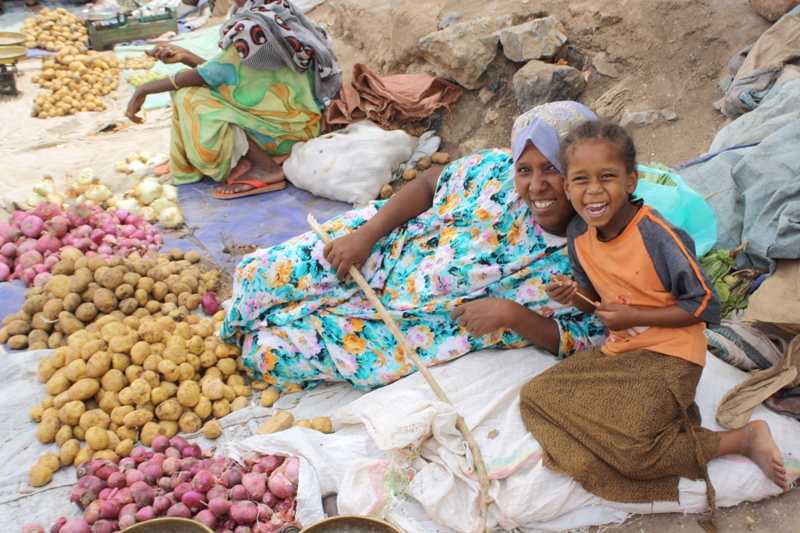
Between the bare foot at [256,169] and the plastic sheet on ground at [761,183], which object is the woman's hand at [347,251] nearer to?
the plastic sheet on ground at [761,183]

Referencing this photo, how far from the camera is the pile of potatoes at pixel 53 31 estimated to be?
8.00 meters

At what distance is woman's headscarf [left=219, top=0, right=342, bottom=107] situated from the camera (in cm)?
404

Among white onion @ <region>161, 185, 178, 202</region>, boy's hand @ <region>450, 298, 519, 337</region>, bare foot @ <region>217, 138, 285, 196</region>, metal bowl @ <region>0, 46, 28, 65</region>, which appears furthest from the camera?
metal bowl @ <region>0, 46, 28, 65</region>

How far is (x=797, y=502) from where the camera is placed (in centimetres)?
182

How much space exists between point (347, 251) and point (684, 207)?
4.48 feet

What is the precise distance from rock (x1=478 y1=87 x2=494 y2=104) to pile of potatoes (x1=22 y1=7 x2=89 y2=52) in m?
6.22

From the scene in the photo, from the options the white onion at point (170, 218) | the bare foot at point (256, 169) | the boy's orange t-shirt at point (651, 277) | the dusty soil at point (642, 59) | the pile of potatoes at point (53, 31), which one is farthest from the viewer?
the pile of potatoes at point (53, 31)

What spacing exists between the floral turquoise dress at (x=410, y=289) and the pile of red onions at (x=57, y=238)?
1282 millimetres

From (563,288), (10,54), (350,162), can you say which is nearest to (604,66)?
(350,162)

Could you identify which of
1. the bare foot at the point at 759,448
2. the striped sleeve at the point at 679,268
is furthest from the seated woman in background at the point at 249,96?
the bare foot at the point at 759,448

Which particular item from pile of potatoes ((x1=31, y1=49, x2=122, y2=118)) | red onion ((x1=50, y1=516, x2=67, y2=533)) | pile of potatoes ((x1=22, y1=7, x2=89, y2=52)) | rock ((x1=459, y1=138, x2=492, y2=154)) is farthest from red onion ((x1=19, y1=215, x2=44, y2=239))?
pile of potatoes ((x1=22, y1=7, x2=89, y2=52))

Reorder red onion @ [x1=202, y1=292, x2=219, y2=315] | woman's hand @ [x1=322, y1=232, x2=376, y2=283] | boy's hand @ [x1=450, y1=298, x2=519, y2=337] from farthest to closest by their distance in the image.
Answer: red onion @ [x1=202, y1=292, x2=219, y2=315] < woman's hand @ [x1=322, y1=232, x2=376, y2=283] < boy's hand @ [x1=450, y1=298, x2=519, y2=337]

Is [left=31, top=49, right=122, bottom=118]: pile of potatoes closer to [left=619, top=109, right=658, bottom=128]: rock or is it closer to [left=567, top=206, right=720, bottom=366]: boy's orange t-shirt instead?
[left=619, top=109, right=658, bottom=128]: rock

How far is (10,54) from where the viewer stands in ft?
21.7
